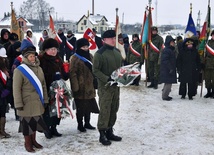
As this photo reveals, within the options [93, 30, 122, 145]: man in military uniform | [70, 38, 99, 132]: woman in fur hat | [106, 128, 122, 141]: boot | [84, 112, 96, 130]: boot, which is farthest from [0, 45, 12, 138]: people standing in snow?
[106, 128, 122, 141]: boot

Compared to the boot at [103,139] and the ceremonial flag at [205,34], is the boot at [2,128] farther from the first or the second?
the ceremonial flag at [205,34]

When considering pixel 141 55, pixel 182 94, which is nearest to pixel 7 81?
pixel 182 94

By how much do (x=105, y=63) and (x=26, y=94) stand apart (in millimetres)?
1375

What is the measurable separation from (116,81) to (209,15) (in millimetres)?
5707

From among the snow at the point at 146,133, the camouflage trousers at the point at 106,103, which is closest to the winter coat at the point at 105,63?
the camouflage trousers at the point at 106,103

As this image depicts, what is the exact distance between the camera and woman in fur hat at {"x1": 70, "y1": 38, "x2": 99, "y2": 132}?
5.28m

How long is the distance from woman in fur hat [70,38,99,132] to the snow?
0.56 m

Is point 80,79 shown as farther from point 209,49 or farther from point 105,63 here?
point 209,49

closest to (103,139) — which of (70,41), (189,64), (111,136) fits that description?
(111,136)

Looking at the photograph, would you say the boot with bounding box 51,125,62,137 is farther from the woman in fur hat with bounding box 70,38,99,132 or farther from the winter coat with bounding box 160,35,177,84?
the winter coat with bounding box 160,35,177,84

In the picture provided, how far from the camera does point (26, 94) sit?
177 inches

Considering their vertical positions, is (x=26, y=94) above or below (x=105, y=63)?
below

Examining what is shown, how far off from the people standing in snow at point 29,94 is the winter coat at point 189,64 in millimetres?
4664

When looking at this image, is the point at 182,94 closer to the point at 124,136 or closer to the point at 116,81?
the point at 124,136
